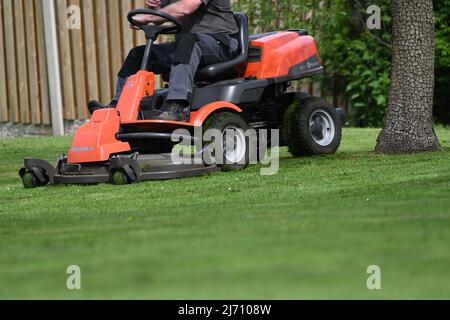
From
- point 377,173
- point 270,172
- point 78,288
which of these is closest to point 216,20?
point 270,172

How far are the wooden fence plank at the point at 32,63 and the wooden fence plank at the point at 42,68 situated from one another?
0.05m

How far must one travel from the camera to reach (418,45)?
8.91 meters

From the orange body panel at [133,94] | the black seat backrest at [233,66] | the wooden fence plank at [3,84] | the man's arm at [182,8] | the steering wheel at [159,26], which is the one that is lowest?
the wooden fence plank at [3,84]

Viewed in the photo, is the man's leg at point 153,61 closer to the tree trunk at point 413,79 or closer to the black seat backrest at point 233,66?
the black seat backrest at point 233,66

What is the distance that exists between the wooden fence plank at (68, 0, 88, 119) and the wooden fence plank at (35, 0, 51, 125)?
41 centimetres

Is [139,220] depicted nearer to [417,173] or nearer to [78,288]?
[78,288]

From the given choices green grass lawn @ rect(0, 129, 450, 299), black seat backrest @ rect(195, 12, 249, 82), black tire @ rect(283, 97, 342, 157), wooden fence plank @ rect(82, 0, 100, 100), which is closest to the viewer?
green grass lawn @ rect(0, 129, 450, 299)

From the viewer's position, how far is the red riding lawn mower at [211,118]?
25.9 feet

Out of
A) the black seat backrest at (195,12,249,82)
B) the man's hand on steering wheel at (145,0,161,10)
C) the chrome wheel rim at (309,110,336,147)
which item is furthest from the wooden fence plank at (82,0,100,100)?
the black seat backrest at (195,12,249,82)

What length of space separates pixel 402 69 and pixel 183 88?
206cm

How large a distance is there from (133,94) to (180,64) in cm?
41

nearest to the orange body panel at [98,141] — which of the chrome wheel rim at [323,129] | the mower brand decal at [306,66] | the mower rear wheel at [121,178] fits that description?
the mower rear wheel at [121,178]

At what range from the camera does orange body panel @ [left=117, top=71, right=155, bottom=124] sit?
314 inches

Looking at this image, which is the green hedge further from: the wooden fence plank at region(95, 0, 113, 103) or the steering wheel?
the steering wheel
